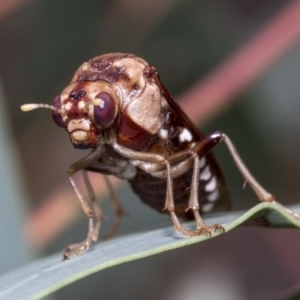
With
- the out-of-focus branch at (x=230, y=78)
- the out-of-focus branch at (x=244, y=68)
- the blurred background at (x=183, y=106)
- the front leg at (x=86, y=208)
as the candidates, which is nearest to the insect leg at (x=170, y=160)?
the front leg at (x=86, y=208)

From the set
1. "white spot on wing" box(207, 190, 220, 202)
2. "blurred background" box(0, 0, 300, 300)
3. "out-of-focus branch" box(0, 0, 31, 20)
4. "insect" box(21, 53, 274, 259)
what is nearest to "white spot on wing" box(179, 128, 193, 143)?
"insect" box(21, 53, 274, 259)

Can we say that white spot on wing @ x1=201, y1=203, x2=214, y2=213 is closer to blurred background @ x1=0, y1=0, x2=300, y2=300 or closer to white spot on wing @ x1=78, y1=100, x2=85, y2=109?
blurred background @ x1=0, y1=0, x2=300, y2=300

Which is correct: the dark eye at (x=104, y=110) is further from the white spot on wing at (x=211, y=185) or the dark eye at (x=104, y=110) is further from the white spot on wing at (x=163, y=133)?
the white spot on wing at (x=211, y=185)

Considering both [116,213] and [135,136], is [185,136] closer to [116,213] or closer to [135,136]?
[135,136]

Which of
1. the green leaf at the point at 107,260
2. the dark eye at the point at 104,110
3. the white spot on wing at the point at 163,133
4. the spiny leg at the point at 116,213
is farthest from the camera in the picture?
the spiny leg at the point at 116,213

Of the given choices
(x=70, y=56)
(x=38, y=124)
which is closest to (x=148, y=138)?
(x=70, y=56)

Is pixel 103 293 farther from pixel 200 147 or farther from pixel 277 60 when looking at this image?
pixel 277 60

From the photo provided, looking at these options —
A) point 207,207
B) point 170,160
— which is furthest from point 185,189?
point 170,160
